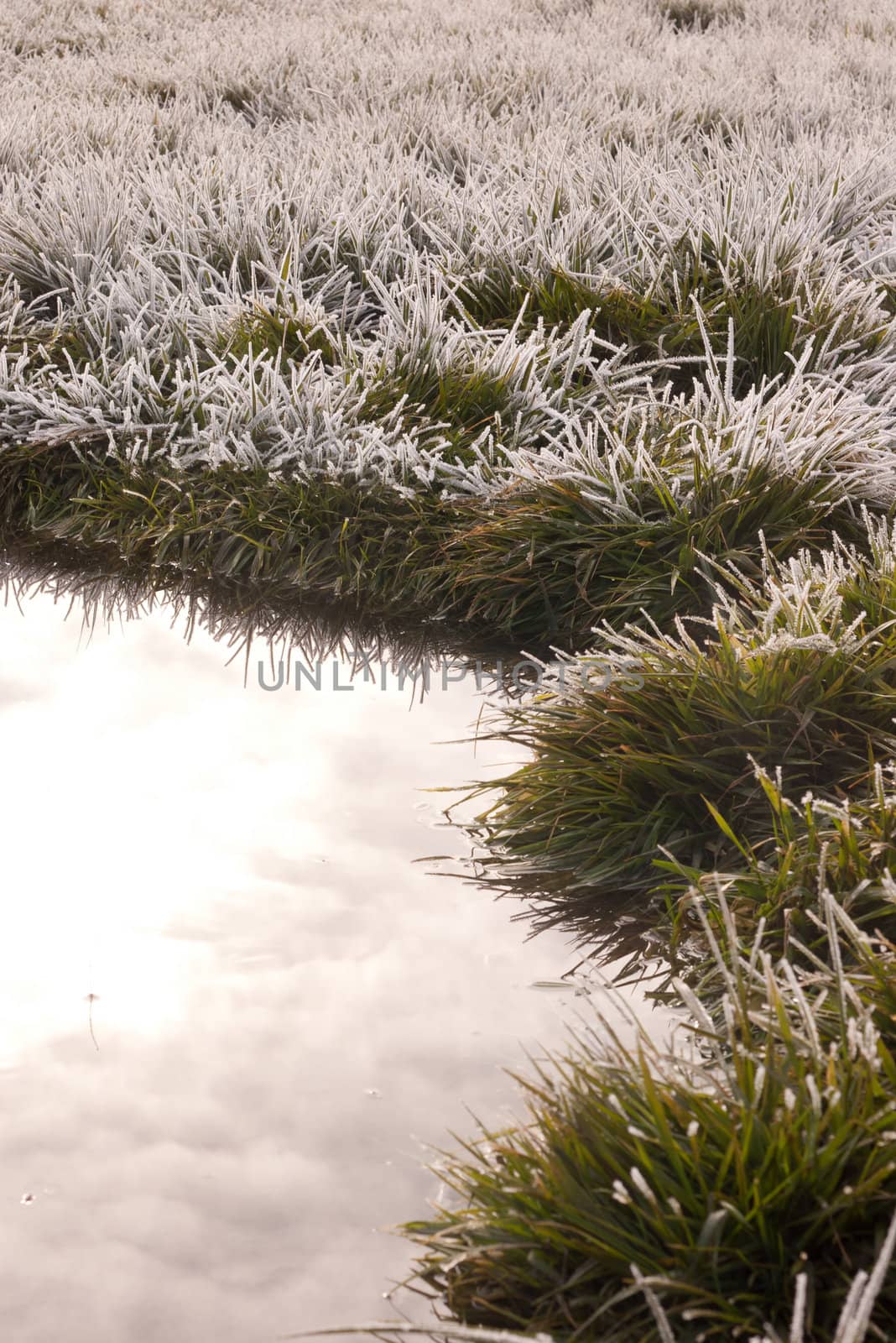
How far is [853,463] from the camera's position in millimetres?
3035

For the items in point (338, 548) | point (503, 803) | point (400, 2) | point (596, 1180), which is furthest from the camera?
point (400, 2)

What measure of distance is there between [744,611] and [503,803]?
0.98 meters

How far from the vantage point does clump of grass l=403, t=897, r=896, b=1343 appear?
128 cm

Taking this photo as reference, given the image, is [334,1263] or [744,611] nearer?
[334,1263]

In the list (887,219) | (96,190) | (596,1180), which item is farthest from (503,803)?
(887,219)

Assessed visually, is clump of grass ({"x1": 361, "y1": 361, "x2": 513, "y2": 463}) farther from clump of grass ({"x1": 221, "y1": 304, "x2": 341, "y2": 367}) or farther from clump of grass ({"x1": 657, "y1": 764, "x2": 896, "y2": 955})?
clump of grass ({"x1": 657, "y1": 764, "x2": 896, "y2": 955})

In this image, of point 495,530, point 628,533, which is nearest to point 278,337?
point 495,530

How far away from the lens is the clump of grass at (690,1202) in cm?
128

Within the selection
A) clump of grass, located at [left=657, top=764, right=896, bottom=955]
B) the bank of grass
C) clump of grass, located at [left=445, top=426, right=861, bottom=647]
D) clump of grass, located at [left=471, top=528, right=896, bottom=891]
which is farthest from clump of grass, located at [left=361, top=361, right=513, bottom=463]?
clump of grass, located at [left=657, top=764, right=896, bottom=955]

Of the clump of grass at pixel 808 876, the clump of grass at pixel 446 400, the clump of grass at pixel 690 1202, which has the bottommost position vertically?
the clump of grass at pixel 690 1202

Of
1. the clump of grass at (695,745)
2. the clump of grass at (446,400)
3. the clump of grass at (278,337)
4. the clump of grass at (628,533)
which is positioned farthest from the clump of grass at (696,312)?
the clump of grass at (695,745)

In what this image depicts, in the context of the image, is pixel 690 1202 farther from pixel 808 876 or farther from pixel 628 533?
pixel 628 533

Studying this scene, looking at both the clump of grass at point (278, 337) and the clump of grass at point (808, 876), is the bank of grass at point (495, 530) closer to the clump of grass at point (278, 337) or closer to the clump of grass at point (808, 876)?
the clump of grass at point (278, 337)

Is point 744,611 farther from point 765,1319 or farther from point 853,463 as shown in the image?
point 765,1319
